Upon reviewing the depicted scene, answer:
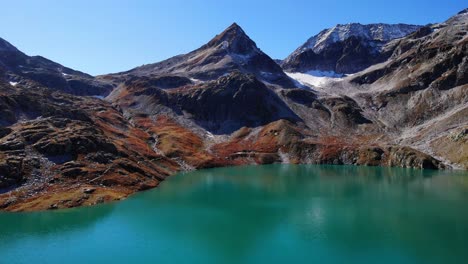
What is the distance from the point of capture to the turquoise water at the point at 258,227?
47.0m

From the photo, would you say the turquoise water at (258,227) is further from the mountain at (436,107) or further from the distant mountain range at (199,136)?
the mountain at (436,107)

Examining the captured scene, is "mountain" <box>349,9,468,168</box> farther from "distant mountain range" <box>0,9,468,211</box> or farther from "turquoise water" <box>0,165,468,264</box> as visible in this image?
"turquoise water" <box>0,165,468,264</box>

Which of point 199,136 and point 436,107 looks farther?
point 199,136

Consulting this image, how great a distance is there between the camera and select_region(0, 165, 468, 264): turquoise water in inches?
1850

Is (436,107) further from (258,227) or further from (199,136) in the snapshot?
(258,227)

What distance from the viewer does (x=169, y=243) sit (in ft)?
173

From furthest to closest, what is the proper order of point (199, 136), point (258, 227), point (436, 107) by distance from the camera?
point (199, 136)
point (436, 107)
point (258, 227)

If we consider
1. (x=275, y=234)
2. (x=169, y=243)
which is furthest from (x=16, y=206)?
(x=275, y=234)

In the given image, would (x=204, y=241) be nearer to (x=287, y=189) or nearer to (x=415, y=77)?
(x=287, y=189)

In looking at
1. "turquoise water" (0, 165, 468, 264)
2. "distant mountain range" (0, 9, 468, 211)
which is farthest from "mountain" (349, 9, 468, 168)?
"turquoise water" (0, 165, 468, 264)

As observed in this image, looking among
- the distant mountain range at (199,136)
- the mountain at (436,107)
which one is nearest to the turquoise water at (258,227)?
the distant mountain range at (199,136)

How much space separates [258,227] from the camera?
2345 inches

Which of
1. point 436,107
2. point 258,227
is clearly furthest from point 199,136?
point 258,227

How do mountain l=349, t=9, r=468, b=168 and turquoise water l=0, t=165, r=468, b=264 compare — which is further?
mountain l=349, t=9, r=468, b=168
